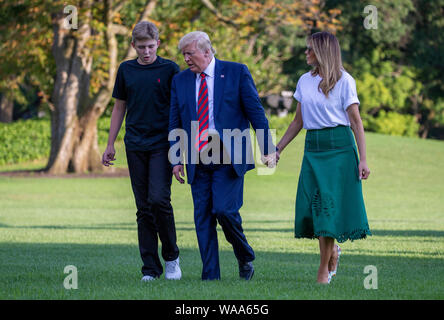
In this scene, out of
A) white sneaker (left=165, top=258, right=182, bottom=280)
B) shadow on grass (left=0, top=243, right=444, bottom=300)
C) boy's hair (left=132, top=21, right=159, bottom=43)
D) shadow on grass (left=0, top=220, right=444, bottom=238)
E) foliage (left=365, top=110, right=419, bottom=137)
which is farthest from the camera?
foliage (left=365, top=110, right=419, bottom=137)

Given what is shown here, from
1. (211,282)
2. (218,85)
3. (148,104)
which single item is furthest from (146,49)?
(211,282)

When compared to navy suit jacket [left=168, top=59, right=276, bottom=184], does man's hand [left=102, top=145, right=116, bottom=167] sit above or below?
below

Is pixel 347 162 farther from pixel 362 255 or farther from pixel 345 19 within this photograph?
pixel 345 19

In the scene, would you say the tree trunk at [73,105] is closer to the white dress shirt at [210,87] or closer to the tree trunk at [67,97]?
the tree trunk at [67,97]

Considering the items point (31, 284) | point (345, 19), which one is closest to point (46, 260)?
point (31, 284)

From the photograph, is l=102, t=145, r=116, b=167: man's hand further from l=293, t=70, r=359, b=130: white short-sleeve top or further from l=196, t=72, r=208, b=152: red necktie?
l=293, t=70, r=359, b=130: white short-sleeve top

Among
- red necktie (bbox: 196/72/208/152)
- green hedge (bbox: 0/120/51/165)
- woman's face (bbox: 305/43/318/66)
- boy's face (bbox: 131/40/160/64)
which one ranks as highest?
boy's face (bbox: 131/40/160/64)

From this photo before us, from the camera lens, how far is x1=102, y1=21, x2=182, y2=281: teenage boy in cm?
758

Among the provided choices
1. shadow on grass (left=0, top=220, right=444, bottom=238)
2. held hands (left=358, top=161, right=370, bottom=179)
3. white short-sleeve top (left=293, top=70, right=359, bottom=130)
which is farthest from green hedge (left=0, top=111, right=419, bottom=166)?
held hands (left=358, top=161, right=370, bottom=179)

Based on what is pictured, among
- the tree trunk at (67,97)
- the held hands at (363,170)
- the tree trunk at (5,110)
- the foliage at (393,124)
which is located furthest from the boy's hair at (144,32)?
the foliage at (393,124)

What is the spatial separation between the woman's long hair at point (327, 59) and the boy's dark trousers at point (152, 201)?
5.27ft

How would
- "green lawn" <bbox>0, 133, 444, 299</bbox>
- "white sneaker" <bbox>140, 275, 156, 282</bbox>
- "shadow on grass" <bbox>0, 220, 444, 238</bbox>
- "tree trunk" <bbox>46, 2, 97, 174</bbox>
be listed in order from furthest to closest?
1. "tree trunk" <bbox>46, 2, 97, 174</bbox>
2. "shadow on grass" <bbox>0, 220, 444, 238</bbox>
3. "white sneaker" <bbox>140, 275, 156, 282</bbox>
4. "green lawn" <bbox>0, 133, 444, 299</bbox>

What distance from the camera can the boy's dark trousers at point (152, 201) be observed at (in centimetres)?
759
